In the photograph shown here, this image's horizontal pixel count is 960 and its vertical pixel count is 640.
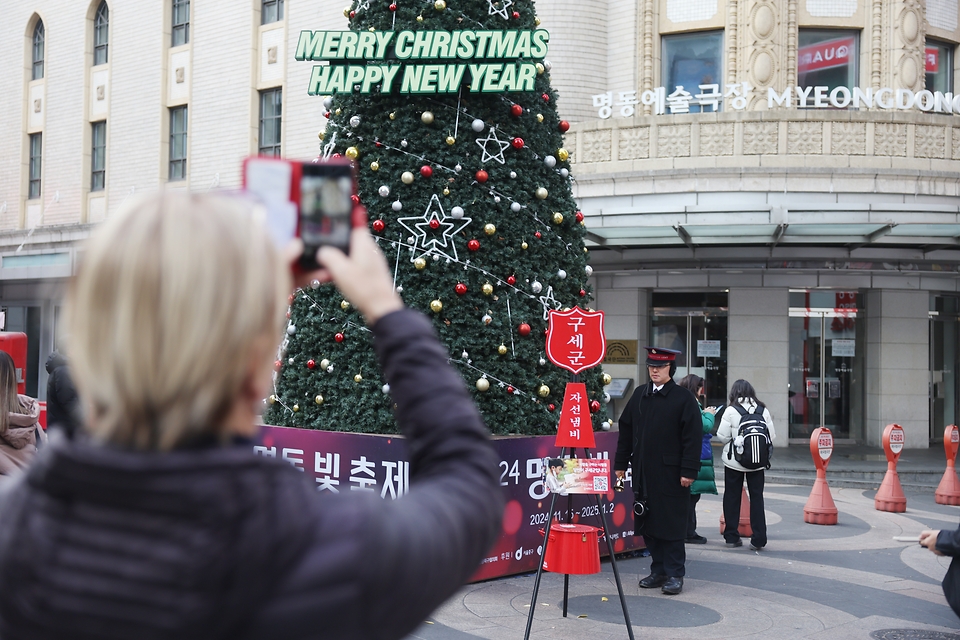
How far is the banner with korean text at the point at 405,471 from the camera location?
745 cm

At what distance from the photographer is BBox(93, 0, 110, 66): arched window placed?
89.2 ft

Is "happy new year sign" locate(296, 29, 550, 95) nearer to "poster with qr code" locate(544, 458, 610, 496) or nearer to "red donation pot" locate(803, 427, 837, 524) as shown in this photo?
"poster with qr code" locate(544, 458, 610, 496)

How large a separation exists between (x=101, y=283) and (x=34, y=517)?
310mm

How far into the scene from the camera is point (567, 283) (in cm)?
837

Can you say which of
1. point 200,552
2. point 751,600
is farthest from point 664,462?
point 200,552

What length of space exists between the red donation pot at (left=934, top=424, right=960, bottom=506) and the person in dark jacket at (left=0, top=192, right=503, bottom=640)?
1394cm

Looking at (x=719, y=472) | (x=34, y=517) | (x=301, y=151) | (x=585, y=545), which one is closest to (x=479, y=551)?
(x=34, y=517)

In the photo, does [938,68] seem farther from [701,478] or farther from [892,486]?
[701,478]

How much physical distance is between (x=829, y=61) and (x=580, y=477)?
16020mm

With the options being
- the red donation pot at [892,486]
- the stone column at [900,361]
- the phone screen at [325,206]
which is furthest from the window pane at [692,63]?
the phone screen at [325,206]

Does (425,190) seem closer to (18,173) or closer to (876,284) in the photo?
(876,284)

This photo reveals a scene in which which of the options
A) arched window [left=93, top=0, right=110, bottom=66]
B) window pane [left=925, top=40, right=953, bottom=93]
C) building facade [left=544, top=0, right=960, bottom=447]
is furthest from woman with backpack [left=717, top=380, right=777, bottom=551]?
arched window [left=93, top=0, right=110, bottom=66]

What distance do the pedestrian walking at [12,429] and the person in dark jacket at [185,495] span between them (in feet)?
12.0

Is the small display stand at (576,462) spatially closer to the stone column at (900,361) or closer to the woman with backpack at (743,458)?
the woman with backpack at (743,458)
